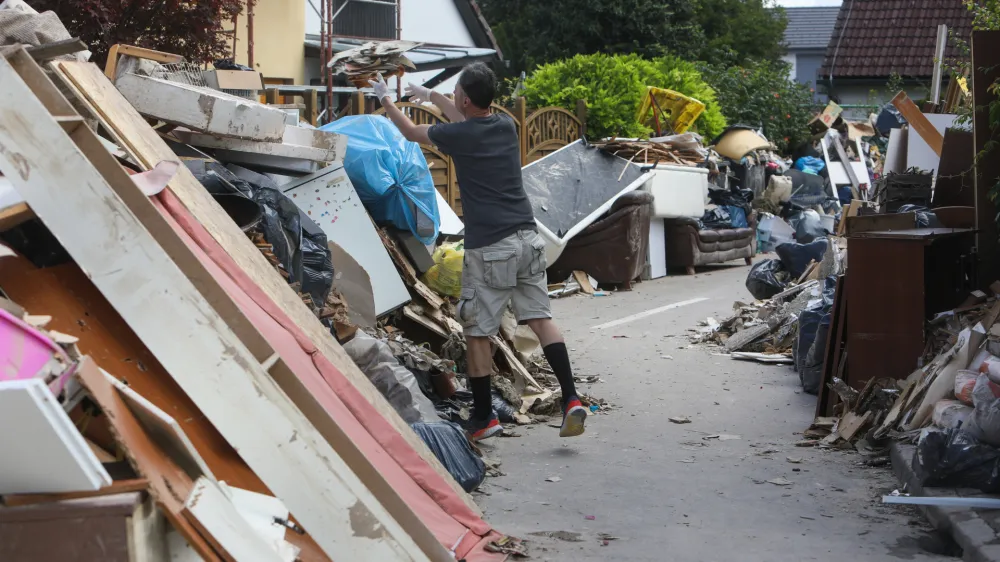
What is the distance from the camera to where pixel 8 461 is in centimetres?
252

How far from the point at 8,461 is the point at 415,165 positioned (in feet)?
16.4

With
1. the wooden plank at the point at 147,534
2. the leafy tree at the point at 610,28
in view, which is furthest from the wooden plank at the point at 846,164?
the wooden plank at the point at 147,534

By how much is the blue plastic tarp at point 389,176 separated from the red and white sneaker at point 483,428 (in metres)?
1.73

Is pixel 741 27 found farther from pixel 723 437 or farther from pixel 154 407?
pixel 154 407

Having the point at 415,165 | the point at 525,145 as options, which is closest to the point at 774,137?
the point at 525,145

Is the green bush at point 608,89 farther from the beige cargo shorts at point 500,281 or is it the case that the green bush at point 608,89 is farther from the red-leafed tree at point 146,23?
the beige cargo shorts at point 500,281

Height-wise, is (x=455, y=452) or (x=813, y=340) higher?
(x=455, y=452)

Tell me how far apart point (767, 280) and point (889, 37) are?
907 inches

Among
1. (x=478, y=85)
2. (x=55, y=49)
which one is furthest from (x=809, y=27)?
(x=55, y=49)

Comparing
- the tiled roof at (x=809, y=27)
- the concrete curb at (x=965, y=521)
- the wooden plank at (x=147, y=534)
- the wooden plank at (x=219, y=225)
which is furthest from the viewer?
the tiled roof at (x=809, y=27)

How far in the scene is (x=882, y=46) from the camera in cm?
3134

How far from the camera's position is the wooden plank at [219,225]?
15.1 feet

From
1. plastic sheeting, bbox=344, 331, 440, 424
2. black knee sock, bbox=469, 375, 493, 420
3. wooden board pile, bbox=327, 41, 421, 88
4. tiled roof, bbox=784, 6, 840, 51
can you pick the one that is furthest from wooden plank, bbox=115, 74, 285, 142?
tiled roof, bbox=784, 6, 840, 51

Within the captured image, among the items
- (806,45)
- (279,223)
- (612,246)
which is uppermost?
(806,45)
